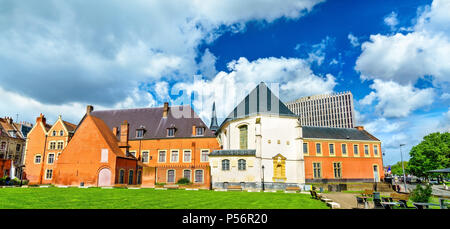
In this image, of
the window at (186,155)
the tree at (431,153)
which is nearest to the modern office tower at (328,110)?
the tree at (431,153)

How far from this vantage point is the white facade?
103 ft

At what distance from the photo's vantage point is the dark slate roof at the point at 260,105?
34438 millimetres

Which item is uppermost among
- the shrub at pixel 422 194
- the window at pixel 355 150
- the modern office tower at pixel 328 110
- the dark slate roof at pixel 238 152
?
the modern office tower at pixel 328 110

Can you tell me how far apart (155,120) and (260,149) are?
1944cm

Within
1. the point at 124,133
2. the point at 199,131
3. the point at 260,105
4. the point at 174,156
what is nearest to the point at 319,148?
the point at 260,105

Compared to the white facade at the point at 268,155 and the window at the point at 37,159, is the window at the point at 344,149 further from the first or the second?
the window at the point at 37,159

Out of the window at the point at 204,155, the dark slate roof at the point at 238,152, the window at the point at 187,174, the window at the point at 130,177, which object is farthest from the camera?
the window at the point at 204,155

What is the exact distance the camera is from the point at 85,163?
33219 millimetres

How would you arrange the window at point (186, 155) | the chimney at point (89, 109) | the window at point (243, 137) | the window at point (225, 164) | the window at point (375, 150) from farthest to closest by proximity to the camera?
the chimney at point (89, 109)
the window at point (375, 150)
the window at point (186, 155)
the window at point (243, 137)
the window at point (225, 164)

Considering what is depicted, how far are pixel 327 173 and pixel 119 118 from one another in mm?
34572

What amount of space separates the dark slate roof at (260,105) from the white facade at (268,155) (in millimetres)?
687
